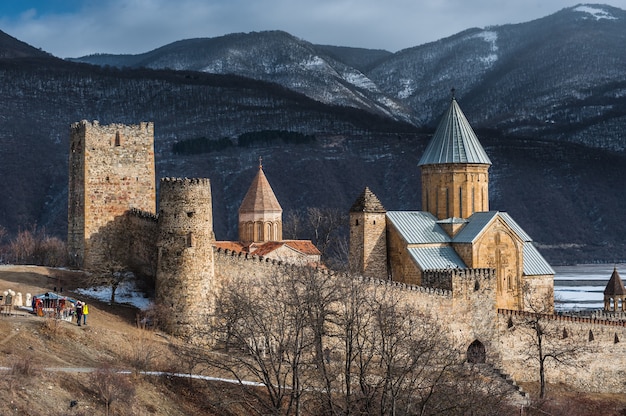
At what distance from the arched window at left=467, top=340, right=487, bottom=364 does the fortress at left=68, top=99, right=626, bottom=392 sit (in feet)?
0.12

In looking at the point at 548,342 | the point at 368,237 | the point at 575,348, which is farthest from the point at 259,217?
the point at 575,348

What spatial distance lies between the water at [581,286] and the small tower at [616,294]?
6.20 m

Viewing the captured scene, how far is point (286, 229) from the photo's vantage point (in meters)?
64.2

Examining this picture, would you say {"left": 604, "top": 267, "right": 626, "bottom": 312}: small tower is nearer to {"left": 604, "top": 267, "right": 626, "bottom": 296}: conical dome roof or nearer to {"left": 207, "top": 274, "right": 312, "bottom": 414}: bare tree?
{"left": 604, "top": 267, "right": 626, "bottom": 296}: conical dome roof

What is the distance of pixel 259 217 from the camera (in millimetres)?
44375

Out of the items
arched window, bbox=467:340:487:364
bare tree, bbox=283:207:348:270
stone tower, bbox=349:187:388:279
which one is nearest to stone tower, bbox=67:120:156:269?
stone tower, bbox=349:187:388:279

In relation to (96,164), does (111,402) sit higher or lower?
lower

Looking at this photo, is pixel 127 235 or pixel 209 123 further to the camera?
pixel 209 123

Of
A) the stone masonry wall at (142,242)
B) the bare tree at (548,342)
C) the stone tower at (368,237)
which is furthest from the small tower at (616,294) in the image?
the stone masonry wall at (142,242)

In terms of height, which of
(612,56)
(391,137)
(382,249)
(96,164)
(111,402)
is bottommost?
(111,402)

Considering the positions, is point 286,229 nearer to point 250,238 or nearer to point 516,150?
point 250,238

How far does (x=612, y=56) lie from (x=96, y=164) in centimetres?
16787

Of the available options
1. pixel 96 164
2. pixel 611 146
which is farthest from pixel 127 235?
pixel 611 146

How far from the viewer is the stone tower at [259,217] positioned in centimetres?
4441
